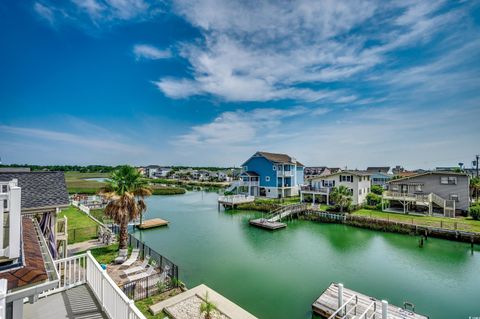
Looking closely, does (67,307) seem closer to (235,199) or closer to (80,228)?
(80,228)

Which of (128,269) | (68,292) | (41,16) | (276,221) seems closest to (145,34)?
(41,16)

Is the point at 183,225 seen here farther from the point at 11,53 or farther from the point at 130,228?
the point at 11,53

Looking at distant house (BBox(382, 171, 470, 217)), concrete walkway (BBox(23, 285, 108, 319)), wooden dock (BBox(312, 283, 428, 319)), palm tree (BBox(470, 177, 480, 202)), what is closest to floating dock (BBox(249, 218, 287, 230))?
wooden dock (BBox(312, 283, 428, 319))

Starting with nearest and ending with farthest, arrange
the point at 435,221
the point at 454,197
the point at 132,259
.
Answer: the point at 132,259
the point at 435,221
the point at 454,197

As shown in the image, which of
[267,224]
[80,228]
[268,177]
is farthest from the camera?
[268,177]

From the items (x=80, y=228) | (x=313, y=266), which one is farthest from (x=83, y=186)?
(x=313, y=266)
